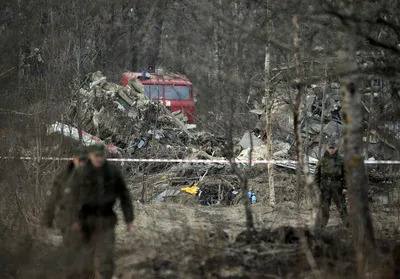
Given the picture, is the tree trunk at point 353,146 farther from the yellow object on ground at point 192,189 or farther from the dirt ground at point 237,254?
the yellow object on ground at point 192,189

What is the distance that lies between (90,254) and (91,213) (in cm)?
38

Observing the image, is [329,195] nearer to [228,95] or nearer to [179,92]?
[228,95]

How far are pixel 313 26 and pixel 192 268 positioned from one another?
2.89m

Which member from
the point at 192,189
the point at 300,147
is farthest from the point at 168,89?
the point at 300,147

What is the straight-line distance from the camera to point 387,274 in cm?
552

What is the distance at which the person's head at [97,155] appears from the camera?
18.6ft

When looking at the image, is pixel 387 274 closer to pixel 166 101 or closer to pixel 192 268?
pixel 192 268

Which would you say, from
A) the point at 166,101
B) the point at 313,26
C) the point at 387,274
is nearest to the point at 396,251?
the point at 387,274

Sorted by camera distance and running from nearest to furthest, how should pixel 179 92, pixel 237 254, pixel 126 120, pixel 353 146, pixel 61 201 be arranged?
pixel 61 201
pixel 237 254
pixel 353 146
pixel 179 92
pixel 126 120

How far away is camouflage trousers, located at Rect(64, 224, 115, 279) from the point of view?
18.3 ft

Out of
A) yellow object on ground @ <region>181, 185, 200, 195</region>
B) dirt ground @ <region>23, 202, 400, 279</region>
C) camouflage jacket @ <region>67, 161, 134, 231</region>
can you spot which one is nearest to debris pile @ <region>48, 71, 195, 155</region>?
yellow object on ground @ <region>181, 185, 200, 195</region>

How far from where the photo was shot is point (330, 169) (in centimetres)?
972

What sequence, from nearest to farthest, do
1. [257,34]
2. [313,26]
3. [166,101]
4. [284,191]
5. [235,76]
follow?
[257,34], [313,26], [235,76], [284,191], [166,101]

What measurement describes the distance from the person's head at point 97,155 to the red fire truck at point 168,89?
35.8 feet
